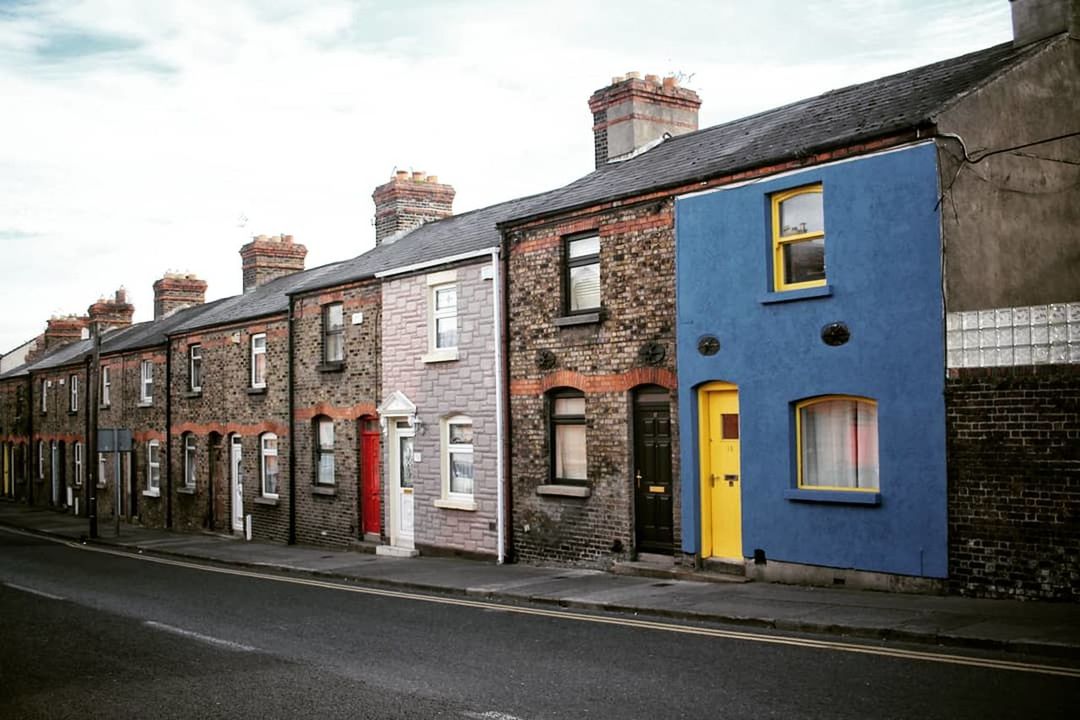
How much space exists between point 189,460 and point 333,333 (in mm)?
10632

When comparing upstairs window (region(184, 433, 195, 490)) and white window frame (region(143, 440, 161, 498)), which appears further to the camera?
white window frame (region(143, 440, 161, 498))

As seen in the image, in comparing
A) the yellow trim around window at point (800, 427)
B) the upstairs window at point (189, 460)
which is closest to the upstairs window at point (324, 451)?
the upstairs window at point (189, 460)

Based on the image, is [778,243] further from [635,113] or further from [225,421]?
[225,421]

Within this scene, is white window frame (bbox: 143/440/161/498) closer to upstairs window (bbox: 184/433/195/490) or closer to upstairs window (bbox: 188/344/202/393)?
upstairs window (bbox: 184/433/195/490)

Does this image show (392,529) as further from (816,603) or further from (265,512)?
(816,603)

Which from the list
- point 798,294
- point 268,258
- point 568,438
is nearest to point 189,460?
point 268,258

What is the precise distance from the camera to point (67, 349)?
5153 cm

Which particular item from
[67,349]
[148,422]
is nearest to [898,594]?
[148,422]

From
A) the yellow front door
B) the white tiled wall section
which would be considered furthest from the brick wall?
the yellow front door

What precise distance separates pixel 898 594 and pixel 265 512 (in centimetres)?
1894

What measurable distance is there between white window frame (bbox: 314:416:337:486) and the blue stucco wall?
462 inches

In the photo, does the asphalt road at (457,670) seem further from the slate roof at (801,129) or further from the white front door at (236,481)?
the white front door at (236,481)

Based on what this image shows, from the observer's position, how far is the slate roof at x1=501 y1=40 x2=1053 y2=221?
13.0m

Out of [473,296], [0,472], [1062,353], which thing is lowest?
[0,472]
